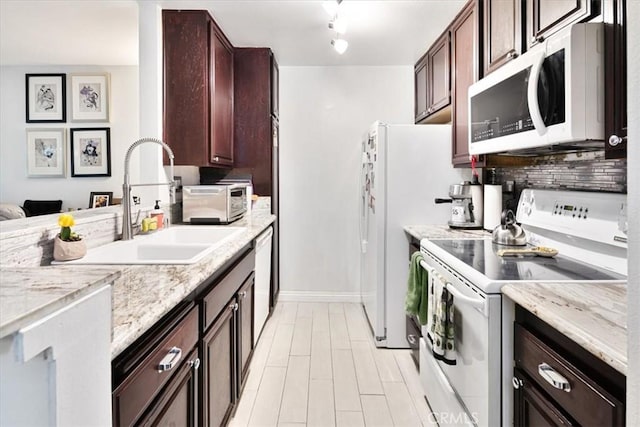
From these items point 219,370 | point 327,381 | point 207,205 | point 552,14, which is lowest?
point 327,381

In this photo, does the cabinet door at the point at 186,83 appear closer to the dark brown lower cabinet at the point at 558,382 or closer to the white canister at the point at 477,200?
the white canister at the point at 477,200

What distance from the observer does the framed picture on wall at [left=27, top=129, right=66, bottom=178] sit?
4207 millimetres

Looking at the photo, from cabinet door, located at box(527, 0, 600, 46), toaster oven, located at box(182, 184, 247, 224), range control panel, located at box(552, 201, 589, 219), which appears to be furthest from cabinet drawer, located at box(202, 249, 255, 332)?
cabinet door, located at box(527, 0, 600, 46)

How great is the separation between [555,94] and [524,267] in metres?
0.64

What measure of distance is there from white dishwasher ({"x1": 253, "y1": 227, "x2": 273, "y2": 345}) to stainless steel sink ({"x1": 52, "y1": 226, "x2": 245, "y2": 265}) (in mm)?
346

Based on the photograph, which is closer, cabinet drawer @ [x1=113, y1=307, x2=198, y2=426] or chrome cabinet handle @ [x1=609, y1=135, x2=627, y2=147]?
cabinet drawer @ [x1=113, y1=307, x2=198, y2=426]

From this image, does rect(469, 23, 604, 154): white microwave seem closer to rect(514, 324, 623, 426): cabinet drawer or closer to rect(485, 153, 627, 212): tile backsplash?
rect(485, 153, 627, 212): tile backsplash

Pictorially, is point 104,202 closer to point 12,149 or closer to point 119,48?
point 12,149

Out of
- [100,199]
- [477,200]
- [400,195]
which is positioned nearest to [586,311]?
[477,200]

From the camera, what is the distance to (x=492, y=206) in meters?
2.53

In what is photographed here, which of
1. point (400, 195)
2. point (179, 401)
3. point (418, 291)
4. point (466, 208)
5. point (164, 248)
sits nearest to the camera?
point (179, 401)

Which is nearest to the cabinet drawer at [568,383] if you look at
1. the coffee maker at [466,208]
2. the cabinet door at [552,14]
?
the cabinet door at [552,14]

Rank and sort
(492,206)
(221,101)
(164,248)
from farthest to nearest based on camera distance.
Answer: (221,101)
(492,206)
(164,248)

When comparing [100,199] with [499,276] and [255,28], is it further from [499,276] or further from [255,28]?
[499,276]
